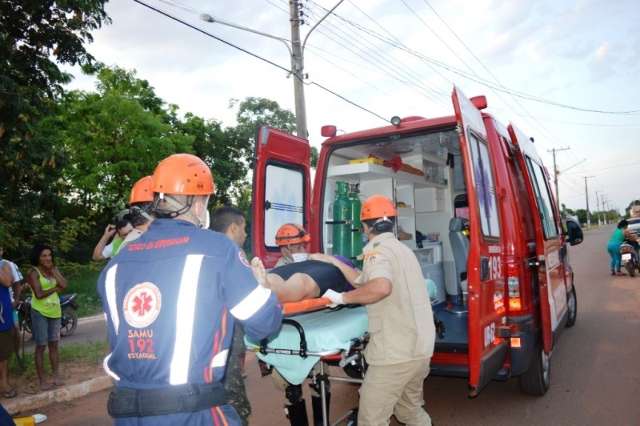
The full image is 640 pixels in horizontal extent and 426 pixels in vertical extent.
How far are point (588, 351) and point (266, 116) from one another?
17.1 metres

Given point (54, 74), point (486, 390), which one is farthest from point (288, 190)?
point (54, 74)

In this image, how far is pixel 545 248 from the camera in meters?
4.56

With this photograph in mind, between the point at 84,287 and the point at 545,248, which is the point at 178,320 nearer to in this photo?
the point at 545,248

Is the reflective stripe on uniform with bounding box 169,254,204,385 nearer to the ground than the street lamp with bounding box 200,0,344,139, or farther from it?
nearer to the ground

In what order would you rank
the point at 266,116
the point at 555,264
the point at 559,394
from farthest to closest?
1. the point at 266,116
2. the point at 555,264
3. the point at 559,394

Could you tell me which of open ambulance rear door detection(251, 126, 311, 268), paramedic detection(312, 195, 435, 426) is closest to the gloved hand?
paramedic detection(312, 195, 435, 426)

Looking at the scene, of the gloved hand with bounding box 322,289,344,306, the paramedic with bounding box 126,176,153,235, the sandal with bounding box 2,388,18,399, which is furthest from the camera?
the sandal with bounding box 2,388,18,399

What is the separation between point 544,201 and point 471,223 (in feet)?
8.32

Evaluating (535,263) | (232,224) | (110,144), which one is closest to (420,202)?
(535,263)

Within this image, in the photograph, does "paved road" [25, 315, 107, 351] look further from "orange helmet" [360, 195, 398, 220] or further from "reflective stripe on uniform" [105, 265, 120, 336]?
"reflective stripe on uniform" [105, 265, 120, 336]

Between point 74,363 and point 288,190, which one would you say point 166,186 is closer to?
point 288,190

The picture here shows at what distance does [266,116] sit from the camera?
21.5m

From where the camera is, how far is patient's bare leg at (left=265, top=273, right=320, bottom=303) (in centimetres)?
321

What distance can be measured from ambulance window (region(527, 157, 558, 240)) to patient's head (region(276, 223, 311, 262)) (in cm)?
242
